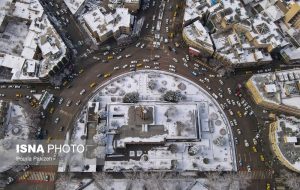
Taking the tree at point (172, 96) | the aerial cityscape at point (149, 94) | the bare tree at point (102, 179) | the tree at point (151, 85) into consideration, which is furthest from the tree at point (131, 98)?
the bare tree at point (102, 179)

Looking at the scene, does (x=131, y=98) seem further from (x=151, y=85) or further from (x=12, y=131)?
(x=12, y=131)

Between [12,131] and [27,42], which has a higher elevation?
[27,42]

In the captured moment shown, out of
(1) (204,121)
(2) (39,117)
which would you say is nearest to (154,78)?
(1) (204,121)

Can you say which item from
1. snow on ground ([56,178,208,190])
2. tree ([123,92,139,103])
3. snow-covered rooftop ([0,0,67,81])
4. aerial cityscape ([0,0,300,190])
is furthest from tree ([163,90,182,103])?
snow-covered rooftop ([0,0,67,81])

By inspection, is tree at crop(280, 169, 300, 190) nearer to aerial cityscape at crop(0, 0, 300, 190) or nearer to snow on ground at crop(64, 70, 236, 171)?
aerial cityscape at crop(0, 0, 300, 190)

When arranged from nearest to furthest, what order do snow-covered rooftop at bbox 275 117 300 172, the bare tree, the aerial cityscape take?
snow-covered rooftop at bbox 275 117 300 172
the bare tree
the aerial cityscape

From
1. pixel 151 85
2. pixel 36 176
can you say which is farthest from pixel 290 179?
pixel 36 176

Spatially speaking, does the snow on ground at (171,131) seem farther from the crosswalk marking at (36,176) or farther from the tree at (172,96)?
the crosswalk marking at (36,176)
